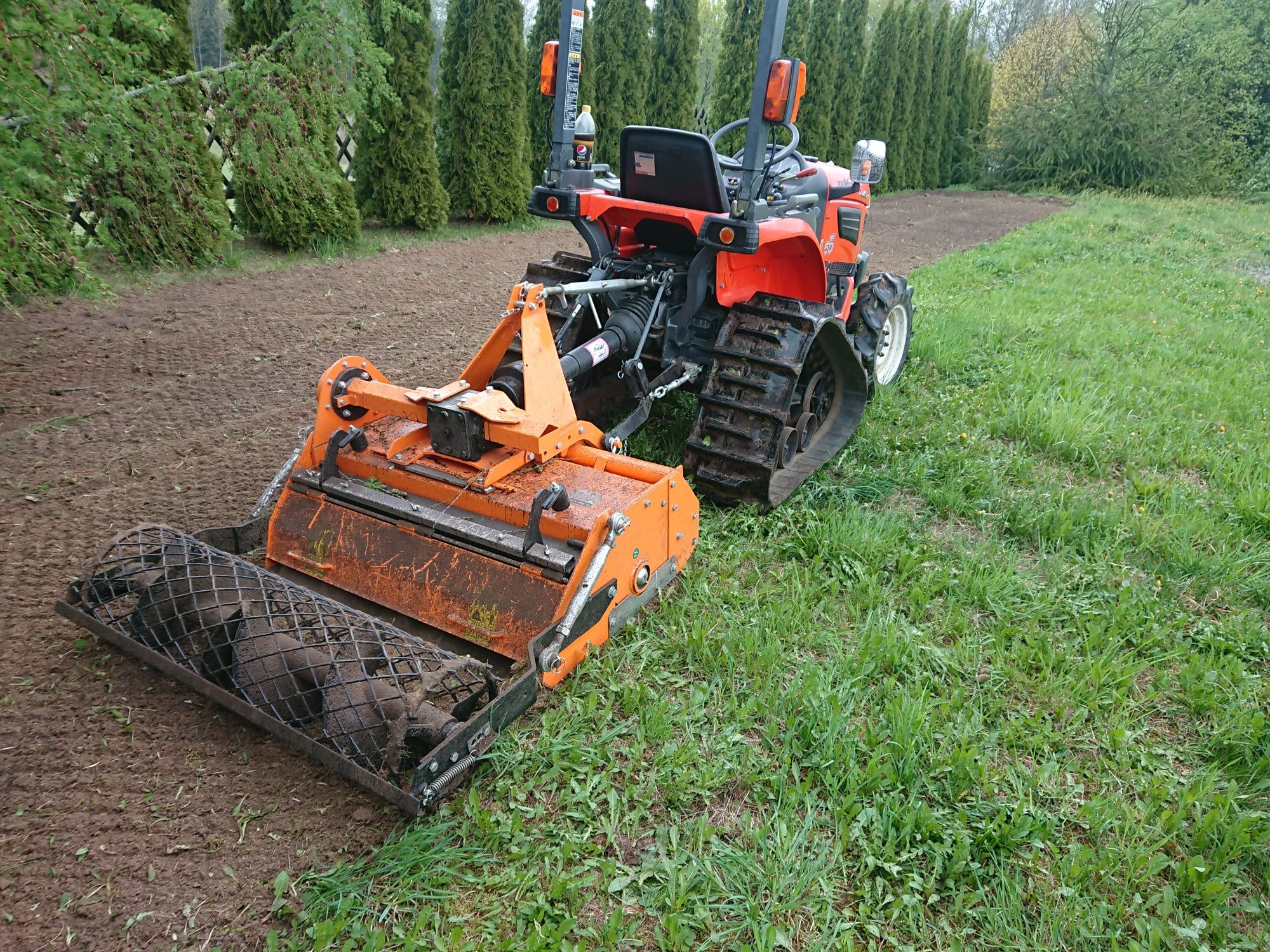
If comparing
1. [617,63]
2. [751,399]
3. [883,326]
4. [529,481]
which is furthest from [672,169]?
[617,63]

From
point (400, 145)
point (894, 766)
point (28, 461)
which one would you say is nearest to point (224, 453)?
point (28, 461)

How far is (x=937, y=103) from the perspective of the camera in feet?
75.5

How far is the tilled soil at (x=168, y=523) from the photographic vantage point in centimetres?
233

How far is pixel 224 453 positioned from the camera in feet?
15.3

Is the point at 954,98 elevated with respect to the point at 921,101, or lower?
elevated

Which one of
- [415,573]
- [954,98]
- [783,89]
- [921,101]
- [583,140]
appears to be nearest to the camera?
[415,573]

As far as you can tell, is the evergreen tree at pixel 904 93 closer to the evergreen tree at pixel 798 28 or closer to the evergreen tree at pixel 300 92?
the evergreen tree at pixel 798 28

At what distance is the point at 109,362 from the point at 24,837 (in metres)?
4.27

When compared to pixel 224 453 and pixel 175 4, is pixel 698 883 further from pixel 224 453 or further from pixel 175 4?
pixel 175 4

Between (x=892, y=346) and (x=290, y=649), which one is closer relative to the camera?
(x=290, y=649)

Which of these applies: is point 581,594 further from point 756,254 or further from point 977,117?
point 977,117

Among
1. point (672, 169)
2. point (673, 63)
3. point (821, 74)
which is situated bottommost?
point (672, 169)

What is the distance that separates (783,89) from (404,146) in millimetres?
7995

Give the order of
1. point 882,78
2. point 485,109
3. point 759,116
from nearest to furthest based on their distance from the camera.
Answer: point 759,116 → point 485,109 → point 882,78
